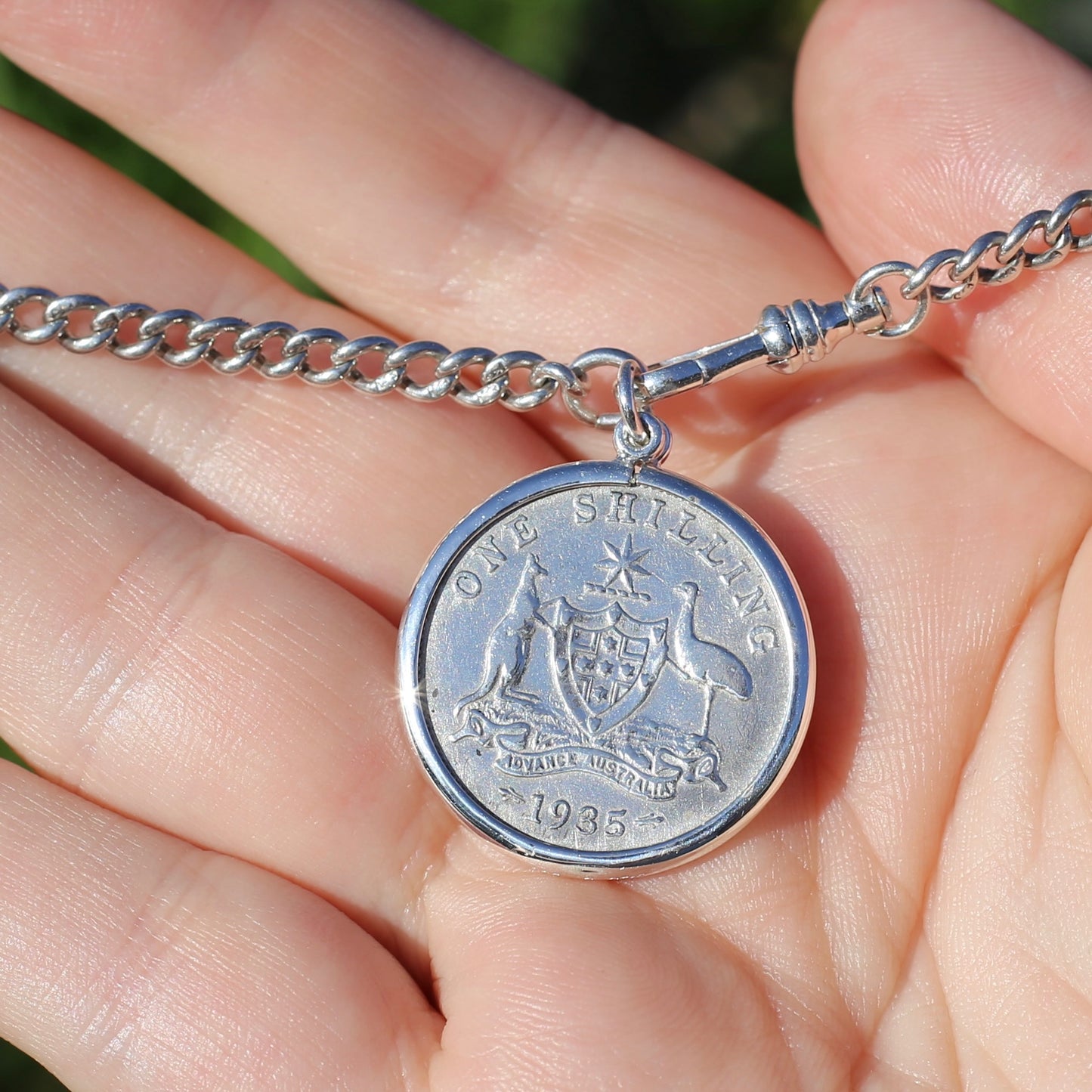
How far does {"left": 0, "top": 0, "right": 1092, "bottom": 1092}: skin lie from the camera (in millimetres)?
3039

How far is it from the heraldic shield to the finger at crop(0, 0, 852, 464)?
83cm

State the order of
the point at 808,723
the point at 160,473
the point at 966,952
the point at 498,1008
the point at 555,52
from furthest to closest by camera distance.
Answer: the point at 555,52 < the point at 160,473 < the point at 808,723 < the point at 966,952 < the point at 498,1008

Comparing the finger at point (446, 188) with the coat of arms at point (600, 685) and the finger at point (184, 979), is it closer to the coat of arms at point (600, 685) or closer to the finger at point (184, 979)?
the coat of arms at point (600, 685)

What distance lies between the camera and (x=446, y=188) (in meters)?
4.03

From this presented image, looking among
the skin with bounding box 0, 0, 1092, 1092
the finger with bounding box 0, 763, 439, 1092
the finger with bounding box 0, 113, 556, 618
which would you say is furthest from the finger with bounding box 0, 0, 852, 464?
the finger with bounding box 0, 763, 439, 1092

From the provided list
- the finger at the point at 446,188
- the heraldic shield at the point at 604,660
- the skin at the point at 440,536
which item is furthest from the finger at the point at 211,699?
the finger at the point at 446,188

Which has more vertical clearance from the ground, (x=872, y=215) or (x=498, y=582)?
(x=872, y=215)

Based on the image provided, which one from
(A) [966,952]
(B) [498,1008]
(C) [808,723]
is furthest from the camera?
(C) [808,723]

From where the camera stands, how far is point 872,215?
12.4 ft

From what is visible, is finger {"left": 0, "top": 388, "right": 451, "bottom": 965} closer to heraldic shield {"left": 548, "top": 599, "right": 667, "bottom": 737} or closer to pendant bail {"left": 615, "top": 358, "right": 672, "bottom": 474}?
heraldic shield {"left": 548, "top": 599, "right": 667, "bottom": 737}

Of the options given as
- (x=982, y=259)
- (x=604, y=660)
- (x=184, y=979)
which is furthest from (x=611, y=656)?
(x=982, y=259)

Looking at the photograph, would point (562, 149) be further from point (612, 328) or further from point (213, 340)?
point (213, 340)

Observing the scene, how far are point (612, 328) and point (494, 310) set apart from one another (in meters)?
0.42

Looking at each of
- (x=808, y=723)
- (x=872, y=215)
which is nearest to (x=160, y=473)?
(x=808, y=723)
